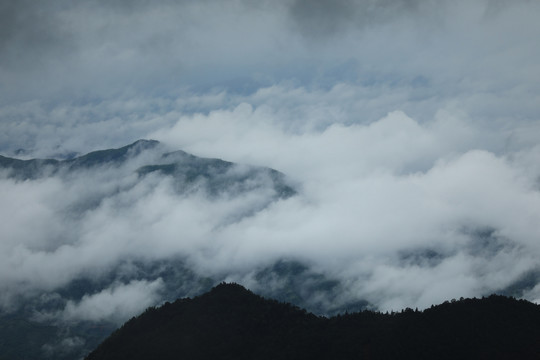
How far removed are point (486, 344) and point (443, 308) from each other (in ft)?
86.3

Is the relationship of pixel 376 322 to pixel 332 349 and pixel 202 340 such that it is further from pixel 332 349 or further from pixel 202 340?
pixel 202 340

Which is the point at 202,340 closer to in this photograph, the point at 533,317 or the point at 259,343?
the point at 259,343

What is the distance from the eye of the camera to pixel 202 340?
197 m

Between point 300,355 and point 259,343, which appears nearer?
point 300,355

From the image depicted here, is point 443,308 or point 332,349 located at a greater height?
point 443,308

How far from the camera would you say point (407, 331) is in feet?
604

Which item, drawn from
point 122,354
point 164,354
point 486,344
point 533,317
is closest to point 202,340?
point 164,354

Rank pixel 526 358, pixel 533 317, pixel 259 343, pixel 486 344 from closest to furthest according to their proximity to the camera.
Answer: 1. pixel 526 358
2. pixel 486 344
3. pixel 533 317
4. pixel 259 343

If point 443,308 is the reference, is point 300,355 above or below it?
below

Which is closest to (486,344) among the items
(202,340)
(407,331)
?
(407,331)

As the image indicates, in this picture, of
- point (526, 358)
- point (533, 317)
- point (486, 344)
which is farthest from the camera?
point (533, 317)

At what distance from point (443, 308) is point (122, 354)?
120940 millimetres

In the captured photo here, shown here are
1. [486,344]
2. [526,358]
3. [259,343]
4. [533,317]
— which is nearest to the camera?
[526,358]

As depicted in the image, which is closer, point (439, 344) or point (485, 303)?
point (439, 344)
